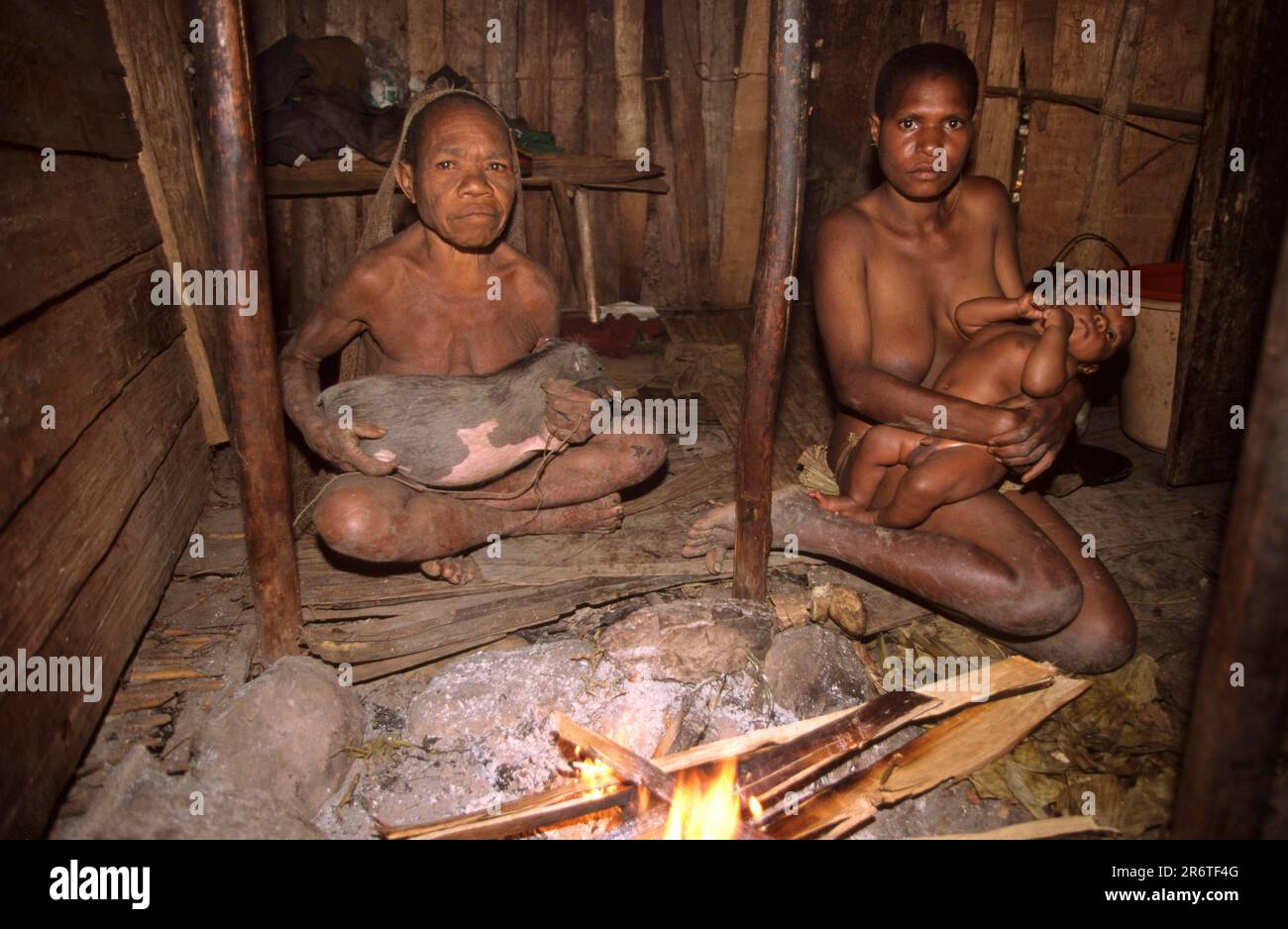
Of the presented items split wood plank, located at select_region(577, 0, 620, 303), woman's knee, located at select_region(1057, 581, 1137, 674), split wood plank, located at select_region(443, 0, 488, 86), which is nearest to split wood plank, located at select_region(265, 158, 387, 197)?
split wood plank, located at select_region(443, 0, 488, 86)

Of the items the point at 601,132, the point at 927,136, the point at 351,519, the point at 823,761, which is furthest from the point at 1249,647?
the point at 601,132

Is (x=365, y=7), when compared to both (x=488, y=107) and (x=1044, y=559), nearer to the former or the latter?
(x=488, y=107)

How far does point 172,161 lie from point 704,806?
3538mm

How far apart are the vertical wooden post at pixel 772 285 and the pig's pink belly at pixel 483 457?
2.97ft

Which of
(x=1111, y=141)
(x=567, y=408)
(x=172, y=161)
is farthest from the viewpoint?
(x=1111, y=141)

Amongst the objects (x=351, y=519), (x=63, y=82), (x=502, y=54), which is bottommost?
(x=351, y=519)

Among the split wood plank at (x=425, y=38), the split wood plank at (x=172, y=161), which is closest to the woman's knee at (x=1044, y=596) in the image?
the split wood plank at (x=172, y=161)

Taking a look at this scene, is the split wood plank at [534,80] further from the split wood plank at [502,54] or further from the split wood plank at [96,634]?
the split wood plank at [96,634]

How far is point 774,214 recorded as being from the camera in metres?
2.55

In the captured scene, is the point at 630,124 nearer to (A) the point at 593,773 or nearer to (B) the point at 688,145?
(B) the point at 688,145

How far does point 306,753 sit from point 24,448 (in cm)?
112

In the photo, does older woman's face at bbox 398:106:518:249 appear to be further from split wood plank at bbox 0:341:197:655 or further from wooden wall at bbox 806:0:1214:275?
wooden wall at bbox 806:0:1214:275

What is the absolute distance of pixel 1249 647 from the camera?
4.55 feet
